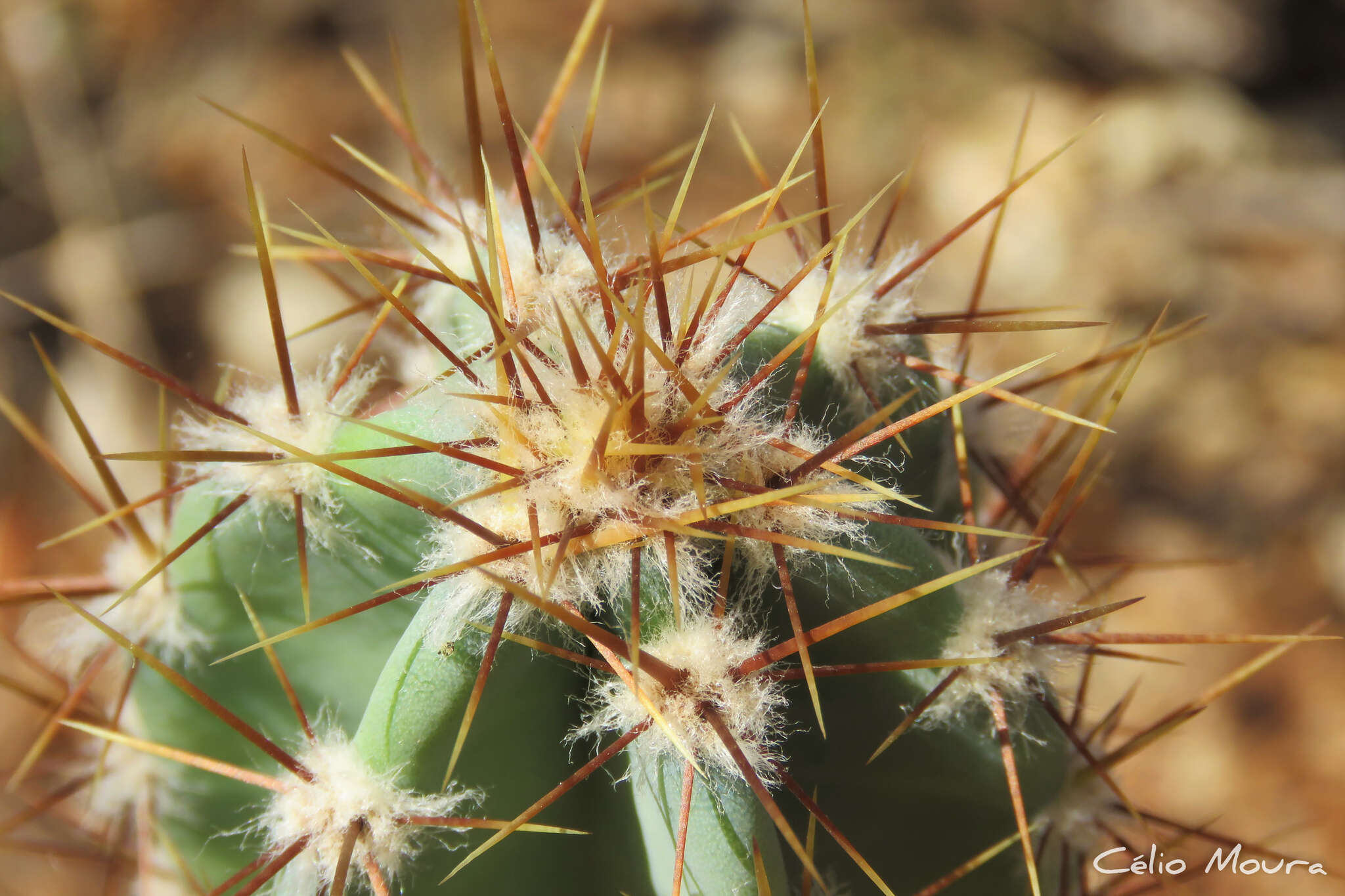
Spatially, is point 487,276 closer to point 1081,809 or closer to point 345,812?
point 345,812

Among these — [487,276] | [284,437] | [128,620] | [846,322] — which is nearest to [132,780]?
[128,620]

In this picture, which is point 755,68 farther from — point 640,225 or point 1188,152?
point 1188,152

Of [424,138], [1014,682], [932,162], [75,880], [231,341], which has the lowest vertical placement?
[75,880]

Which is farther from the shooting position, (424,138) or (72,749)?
(424,138)

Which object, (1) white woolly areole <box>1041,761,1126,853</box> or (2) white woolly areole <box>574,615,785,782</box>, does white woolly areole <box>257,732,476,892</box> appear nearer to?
(2) white woolly areole <box>574,615,785,782</box>

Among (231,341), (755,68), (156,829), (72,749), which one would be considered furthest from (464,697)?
(755,68)

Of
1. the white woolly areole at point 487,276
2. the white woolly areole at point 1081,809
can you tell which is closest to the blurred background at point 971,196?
the white woolly areole at point 1081,809
